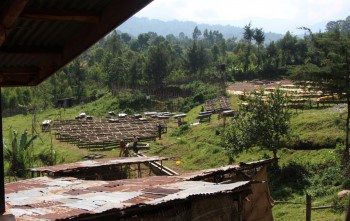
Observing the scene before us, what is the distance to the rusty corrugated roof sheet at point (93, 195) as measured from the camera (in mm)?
7675

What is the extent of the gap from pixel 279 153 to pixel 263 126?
92.9 inches

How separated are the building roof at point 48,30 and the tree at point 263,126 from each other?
1816cm

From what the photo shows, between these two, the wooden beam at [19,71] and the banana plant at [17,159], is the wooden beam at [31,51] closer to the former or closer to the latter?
the wooden beam at [19,71]

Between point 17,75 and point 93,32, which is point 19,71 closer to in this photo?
point 17,75

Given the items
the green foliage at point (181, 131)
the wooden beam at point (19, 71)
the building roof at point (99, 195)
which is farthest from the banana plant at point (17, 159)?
the wooden beam at point (19, 71)

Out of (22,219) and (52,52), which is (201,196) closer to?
(22,219)

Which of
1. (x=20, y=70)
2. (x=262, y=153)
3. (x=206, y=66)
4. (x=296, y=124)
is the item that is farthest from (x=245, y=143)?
(x=206, y=66)

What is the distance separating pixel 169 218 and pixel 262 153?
54.9 feet

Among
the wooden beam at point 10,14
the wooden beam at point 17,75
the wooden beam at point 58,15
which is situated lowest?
the wooden beam at point 17,75

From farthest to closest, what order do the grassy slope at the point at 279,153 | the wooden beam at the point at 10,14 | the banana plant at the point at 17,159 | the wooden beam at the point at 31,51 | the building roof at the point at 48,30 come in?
the banana plant at the point at 17,159, the grassy slope at the point at 279,153, the wooden beam at the point at 31,51, the building roof at the point at 48,30, the wooden beam at the point at 10,14

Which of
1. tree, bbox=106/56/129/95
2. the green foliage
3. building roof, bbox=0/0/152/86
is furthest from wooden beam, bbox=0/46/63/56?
tree, bbox=106/56/129/95

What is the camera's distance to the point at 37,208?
325 inches

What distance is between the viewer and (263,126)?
22547mm

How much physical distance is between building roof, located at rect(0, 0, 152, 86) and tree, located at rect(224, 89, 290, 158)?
715 inches
